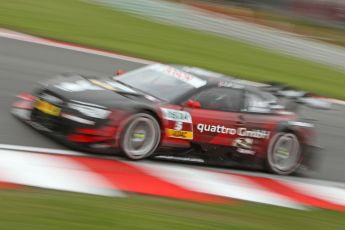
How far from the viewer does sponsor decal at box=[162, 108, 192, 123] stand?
853 cm

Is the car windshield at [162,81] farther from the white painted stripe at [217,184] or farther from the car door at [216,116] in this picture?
the white painted stripe at [217,184]

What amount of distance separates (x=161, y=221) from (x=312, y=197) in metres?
3.67

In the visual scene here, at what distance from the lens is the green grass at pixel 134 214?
515 cm

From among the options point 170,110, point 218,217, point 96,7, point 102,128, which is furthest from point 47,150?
point 96,7

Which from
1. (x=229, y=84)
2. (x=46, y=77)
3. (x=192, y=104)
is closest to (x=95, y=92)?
(x=192, y=104)

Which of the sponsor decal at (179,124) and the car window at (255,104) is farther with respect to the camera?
the car window at (255,104)

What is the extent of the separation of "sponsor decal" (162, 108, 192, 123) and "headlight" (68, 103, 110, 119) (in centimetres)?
79

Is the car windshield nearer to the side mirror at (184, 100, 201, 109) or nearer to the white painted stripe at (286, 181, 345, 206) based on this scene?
the side mirror at (184, 100, 201, 109)

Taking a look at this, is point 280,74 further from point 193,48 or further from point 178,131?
point 178,131

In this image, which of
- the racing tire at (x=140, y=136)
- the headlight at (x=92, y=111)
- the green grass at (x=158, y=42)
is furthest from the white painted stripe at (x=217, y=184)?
the green grass at (x=158, y=42)

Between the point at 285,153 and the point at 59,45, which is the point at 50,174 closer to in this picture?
the point at 285,153

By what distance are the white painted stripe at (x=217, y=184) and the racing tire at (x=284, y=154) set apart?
97 centimetres

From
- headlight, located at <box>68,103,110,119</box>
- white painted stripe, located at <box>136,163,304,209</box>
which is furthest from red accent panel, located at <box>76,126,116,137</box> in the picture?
white painted stripe, located at <box>136,163,304,209</box>

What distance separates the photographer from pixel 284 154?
9867mm
